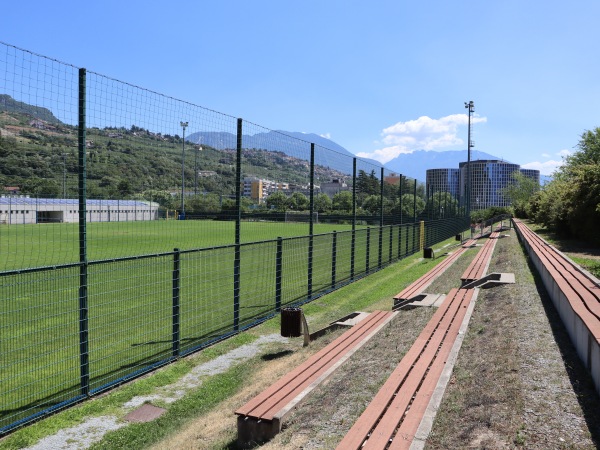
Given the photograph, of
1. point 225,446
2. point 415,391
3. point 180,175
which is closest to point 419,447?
point 415,391

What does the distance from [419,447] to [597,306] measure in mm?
2890

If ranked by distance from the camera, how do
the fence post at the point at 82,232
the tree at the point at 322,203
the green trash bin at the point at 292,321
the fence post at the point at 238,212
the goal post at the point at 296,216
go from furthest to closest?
the tree at the point at 322,203
the goal post at the point at 296,216
the fence post at the point at 238,212
the green trash bin at the point at 292,321
the fence post at the point at 82,232

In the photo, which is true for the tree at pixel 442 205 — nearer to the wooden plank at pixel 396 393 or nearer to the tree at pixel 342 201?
the tree at pixel 342 201

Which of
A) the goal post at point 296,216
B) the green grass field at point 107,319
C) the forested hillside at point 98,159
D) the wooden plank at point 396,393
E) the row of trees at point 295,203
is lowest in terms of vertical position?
the green grass field at point 107,319

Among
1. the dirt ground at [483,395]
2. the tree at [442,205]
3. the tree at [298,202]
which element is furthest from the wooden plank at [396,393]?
the tree at [442,205]

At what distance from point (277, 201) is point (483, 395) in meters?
7.09

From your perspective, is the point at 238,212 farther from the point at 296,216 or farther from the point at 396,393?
the point at 396,393

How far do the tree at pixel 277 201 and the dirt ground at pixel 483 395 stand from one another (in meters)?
4.16

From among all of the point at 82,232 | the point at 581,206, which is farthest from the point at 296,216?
the point at 581,206

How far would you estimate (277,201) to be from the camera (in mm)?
10273

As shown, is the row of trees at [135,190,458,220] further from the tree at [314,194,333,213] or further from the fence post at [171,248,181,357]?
the fence post at [171,248,181,357]

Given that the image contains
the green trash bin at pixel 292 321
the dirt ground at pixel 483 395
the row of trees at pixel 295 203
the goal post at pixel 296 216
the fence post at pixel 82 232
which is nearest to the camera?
the dirt ground at pixel 483 395

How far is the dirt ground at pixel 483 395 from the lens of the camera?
123 inches

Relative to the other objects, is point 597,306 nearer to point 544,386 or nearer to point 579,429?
point 544,386
